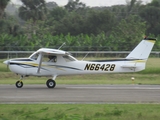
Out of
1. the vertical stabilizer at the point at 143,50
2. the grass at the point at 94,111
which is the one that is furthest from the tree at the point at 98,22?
the grass at the point at 94,111

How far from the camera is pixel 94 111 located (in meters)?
14.9

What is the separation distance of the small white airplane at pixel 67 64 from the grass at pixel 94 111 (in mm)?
6960

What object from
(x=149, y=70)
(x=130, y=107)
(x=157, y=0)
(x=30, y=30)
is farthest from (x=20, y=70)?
(x=157, y=0)

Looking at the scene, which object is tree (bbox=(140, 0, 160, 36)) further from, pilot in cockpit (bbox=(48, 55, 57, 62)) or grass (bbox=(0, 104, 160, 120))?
grass (bbox=(0, 104, 160, 120))

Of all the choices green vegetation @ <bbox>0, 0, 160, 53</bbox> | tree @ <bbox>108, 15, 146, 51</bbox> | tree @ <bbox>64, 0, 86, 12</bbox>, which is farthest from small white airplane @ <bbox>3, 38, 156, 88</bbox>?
tree @ <bbox>64, 0, 86, 12</bbox>

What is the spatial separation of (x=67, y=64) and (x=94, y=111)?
906 cm

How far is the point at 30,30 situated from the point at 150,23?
21.7m

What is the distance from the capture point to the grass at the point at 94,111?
546 inches

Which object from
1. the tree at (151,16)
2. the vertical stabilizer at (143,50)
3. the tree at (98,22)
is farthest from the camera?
the tree at (151,16)

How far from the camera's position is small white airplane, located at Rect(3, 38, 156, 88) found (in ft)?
76.8

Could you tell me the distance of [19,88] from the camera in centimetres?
2333

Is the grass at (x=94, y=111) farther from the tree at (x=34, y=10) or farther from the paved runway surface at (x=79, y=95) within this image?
the tree at (x=34, y=10)

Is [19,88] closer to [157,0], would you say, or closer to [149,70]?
[149,70]

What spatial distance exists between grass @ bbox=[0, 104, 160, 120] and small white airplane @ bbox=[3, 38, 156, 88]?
696 cm
